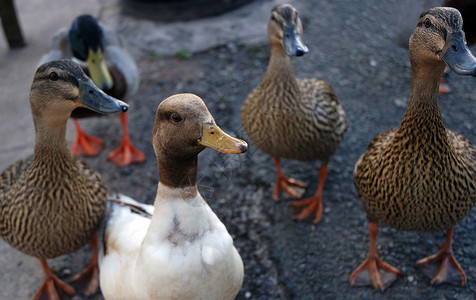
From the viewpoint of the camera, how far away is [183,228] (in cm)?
235

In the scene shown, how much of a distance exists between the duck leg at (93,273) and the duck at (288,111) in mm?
1376

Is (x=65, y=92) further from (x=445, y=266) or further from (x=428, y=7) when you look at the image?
(x=428, y=7)

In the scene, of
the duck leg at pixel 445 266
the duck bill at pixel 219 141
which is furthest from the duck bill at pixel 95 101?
the duck leg at pixel 445 266

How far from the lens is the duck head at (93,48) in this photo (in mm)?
4117

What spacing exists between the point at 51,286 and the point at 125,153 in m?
1.53

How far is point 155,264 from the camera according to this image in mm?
2348

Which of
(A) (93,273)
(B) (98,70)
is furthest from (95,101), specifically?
(B) (98,70)

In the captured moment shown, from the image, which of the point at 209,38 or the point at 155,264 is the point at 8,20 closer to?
the point at 209,38

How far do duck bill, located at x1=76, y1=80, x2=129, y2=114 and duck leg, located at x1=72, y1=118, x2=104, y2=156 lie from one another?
2007mm

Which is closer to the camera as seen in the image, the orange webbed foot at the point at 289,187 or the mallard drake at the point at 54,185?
the mallard drake at the point at 54,185

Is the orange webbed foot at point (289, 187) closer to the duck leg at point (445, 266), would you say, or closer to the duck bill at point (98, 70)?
the duck leg at point (445, 266)

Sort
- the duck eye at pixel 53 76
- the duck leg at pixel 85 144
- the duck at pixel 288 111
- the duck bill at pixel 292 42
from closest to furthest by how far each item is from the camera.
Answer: the duck eye at pixel 53 76, the duck bill at pixel 292 42, the duck at pixel 288 111, the duck leg at pixel 85 144

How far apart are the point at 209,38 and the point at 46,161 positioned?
3.54 m

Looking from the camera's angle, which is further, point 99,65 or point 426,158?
point 99,65
